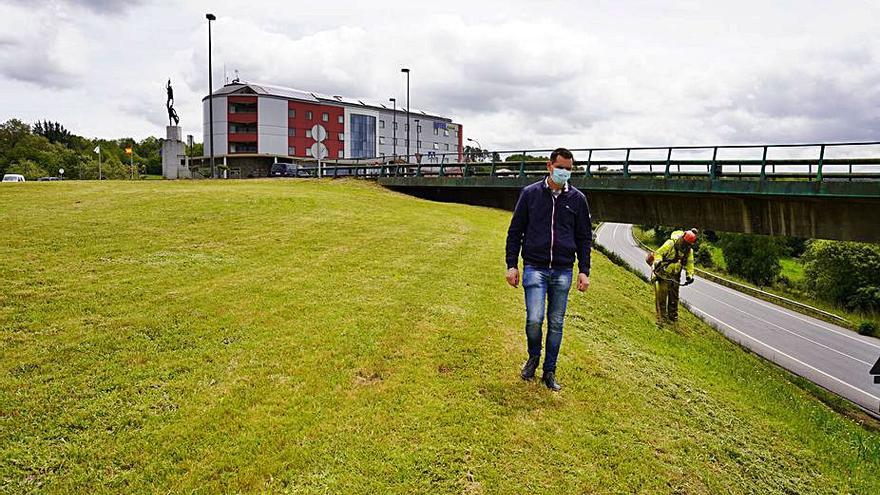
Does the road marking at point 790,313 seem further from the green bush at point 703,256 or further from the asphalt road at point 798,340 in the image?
the green bush at point 703,256

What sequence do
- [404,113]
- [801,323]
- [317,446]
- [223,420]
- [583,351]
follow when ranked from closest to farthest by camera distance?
[317,446] < [223,420] < [583,351] < [801,323] < [404,113]

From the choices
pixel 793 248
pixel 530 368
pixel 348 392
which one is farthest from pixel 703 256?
pixel 348 392

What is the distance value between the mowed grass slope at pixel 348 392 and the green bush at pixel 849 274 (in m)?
46.8

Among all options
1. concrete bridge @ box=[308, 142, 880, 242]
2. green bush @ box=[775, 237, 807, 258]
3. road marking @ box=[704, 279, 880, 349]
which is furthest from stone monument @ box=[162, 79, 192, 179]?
green bush @ box=[775, 237, 807, 258]

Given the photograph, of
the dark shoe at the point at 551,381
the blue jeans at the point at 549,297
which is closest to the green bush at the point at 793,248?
the dark shoe at the point at 551,381

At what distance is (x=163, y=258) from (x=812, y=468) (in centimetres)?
1032

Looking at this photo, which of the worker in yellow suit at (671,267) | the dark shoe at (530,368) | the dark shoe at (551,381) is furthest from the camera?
the worker in yellow suit at (671,267)

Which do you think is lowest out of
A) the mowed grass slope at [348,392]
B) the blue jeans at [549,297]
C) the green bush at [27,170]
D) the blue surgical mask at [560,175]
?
the mowed grass slope at [348,392]

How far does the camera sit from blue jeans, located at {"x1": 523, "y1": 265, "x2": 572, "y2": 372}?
18.5 ft

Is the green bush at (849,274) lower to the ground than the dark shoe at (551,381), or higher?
lower

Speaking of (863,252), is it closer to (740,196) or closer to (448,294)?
(740,196)

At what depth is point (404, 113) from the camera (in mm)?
89250

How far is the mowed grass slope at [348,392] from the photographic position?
14.2 ft

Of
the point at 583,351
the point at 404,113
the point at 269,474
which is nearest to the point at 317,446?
the point at 269,474
